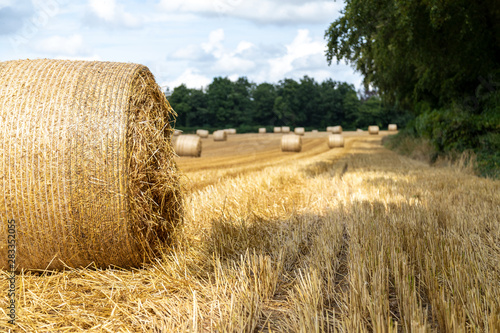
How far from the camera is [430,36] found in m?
12.3

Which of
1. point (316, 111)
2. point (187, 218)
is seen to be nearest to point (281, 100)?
point (316, 111)

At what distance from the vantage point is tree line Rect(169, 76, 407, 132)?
79.6 meters

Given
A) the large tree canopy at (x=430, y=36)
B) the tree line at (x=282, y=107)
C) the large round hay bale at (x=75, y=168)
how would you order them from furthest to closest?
the tree line at (x=282, y=107)
the large tree canopy at (x=430, y=36)
the large round hay bale at (x=75, y=168)

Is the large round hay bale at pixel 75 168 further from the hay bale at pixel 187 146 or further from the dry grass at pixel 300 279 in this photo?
the hay bale at pixel 187 146

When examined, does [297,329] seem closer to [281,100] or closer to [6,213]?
[6,213]

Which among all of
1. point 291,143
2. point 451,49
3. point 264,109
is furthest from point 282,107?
point 451,49

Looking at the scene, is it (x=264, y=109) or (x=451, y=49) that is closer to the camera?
(x=451, y=49)

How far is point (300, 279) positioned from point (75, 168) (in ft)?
7.85

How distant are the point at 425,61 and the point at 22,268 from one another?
13.5 meters

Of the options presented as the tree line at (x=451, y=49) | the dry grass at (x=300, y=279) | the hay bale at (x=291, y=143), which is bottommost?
the dry grass at (x=300, y=279)

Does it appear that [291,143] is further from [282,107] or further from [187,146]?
[282,107]

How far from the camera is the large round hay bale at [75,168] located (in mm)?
3828

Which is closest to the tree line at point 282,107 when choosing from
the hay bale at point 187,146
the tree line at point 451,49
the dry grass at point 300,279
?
the hay bale at point 187,146

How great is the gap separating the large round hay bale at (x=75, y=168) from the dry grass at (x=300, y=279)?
34 cm
